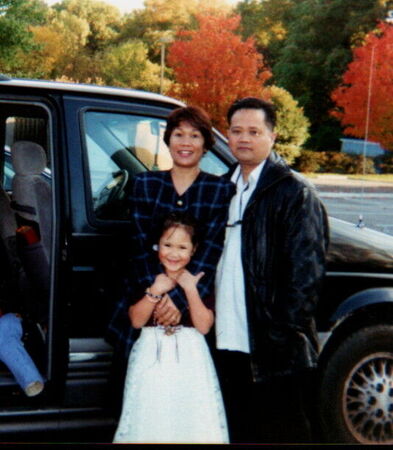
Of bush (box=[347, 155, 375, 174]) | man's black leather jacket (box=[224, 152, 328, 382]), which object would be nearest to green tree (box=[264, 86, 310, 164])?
bush (box=[347, 155, 375, 174])

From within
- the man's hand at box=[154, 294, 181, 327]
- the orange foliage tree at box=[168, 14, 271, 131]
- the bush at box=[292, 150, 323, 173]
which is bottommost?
the bush at box=[292, 150, 323, 173]

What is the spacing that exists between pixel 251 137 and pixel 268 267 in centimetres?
61

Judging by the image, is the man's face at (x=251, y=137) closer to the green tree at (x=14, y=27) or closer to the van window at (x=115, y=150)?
the van window at (x=115, y=150)

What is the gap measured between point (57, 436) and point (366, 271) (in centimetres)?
183

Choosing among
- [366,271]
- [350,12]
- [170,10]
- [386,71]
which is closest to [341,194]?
[386,71]

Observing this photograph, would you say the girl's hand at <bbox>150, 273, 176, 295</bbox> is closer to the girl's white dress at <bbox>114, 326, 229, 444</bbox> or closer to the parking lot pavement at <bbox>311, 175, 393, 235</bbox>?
the girl's white dress at <bbox>114, 326, 229, 444</bbox>

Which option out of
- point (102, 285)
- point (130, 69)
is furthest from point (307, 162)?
point (102, 285)

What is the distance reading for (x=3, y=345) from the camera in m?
3.60

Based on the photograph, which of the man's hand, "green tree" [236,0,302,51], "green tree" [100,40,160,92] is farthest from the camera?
"green tree" [236,0,302,51]

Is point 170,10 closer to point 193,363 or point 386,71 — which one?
point 386,71

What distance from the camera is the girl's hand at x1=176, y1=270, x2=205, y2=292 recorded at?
311 centimetres

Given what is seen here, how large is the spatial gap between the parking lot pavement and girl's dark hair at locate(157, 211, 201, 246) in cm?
1263

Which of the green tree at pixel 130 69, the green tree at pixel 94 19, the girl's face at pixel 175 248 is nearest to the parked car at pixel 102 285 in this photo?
the girl's face at pixel 175 248

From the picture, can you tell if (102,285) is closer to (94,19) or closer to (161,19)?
(94,19)
